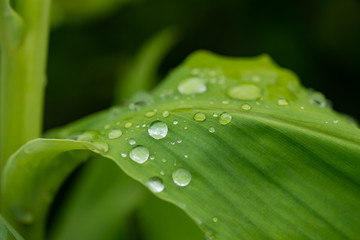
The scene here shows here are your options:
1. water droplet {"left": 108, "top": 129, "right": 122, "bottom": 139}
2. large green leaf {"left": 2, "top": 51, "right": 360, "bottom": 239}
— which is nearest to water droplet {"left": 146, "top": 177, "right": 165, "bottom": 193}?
large green leaf {"left": 2, "top": 51, "right": 360, "bottom": 239}

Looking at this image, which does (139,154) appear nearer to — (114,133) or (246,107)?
(114,133)

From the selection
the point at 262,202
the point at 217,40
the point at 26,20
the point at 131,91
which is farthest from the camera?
the point at 217,40

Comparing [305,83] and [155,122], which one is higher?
[155,122]

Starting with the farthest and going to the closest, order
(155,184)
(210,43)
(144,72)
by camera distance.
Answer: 1. (210,43)
2. (144,72)
3. (155,184)

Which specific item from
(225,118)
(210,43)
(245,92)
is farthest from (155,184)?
(210,43)

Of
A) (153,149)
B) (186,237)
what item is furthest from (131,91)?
(153,149)

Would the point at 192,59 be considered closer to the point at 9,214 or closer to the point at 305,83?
the point at 9,214
